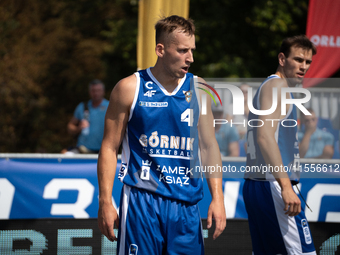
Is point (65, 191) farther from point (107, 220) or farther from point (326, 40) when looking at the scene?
point (326, 40)

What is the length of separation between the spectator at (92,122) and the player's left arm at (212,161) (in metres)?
4.61

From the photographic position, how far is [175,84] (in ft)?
11.4

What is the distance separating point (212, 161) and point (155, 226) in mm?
668

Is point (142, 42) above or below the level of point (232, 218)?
above

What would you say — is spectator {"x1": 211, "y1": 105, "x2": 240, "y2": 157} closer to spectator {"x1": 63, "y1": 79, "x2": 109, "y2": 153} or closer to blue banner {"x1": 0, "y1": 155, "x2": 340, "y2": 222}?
blue banner {"x1": 0, "y1": 155, "x2": 340, "y2": 222}

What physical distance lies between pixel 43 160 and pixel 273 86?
3.16 m

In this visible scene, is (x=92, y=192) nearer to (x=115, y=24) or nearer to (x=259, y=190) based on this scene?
(x=259, y=190)

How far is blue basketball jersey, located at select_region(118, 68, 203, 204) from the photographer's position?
10.8 ft

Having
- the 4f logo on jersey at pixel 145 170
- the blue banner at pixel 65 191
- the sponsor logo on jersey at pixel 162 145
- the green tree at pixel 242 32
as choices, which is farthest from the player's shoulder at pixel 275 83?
the green tree at pixel 242 32

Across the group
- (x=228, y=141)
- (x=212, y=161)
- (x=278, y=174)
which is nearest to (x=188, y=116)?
(x=212, y=161)

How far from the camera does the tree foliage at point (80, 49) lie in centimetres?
1497

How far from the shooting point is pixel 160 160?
3.30 m

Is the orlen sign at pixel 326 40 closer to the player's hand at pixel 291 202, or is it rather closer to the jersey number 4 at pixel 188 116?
the player's hand at pixel 291 202

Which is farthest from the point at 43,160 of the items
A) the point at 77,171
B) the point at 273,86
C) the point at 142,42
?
the point at 273,86
